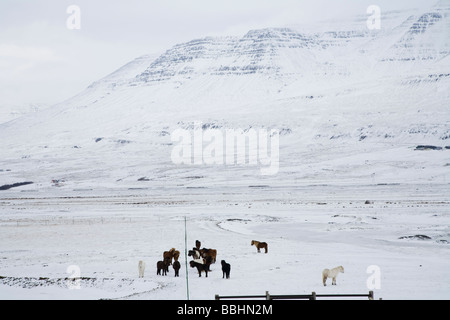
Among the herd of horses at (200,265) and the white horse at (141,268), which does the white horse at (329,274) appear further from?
the white horse at (141,268)

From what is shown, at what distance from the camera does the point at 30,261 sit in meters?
28.5

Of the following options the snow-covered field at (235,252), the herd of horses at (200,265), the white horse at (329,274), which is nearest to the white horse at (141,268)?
Answer: the herd of horses at (200,265)

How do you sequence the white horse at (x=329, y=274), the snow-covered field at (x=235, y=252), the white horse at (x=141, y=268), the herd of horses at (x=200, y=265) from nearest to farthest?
the white horse at (x=329, y=274)
the snow-covered field at (x=235, y=252)
the herd of horses at (x=200, y=265)
the white horse at (x=141, y=268)

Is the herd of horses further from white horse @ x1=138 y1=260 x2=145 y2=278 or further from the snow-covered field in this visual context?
the snow-covered field

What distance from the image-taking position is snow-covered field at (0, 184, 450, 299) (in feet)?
68.7

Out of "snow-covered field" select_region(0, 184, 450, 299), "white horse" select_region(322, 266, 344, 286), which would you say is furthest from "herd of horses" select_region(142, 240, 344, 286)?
"snow-covered field" select_region(0, 184, 450, 299)

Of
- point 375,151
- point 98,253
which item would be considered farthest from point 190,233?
point 375,151

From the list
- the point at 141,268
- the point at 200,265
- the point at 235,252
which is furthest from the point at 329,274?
the point at 235,252

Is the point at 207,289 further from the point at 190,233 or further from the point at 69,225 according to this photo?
the point at 69,225

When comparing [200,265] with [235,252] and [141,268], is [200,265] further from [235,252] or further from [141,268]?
[235,252]

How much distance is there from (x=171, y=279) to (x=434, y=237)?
17299 millimetres

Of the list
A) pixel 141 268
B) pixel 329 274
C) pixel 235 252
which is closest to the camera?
pixel 329 274

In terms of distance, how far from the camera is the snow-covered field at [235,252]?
68.7 feet

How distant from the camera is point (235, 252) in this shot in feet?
100
